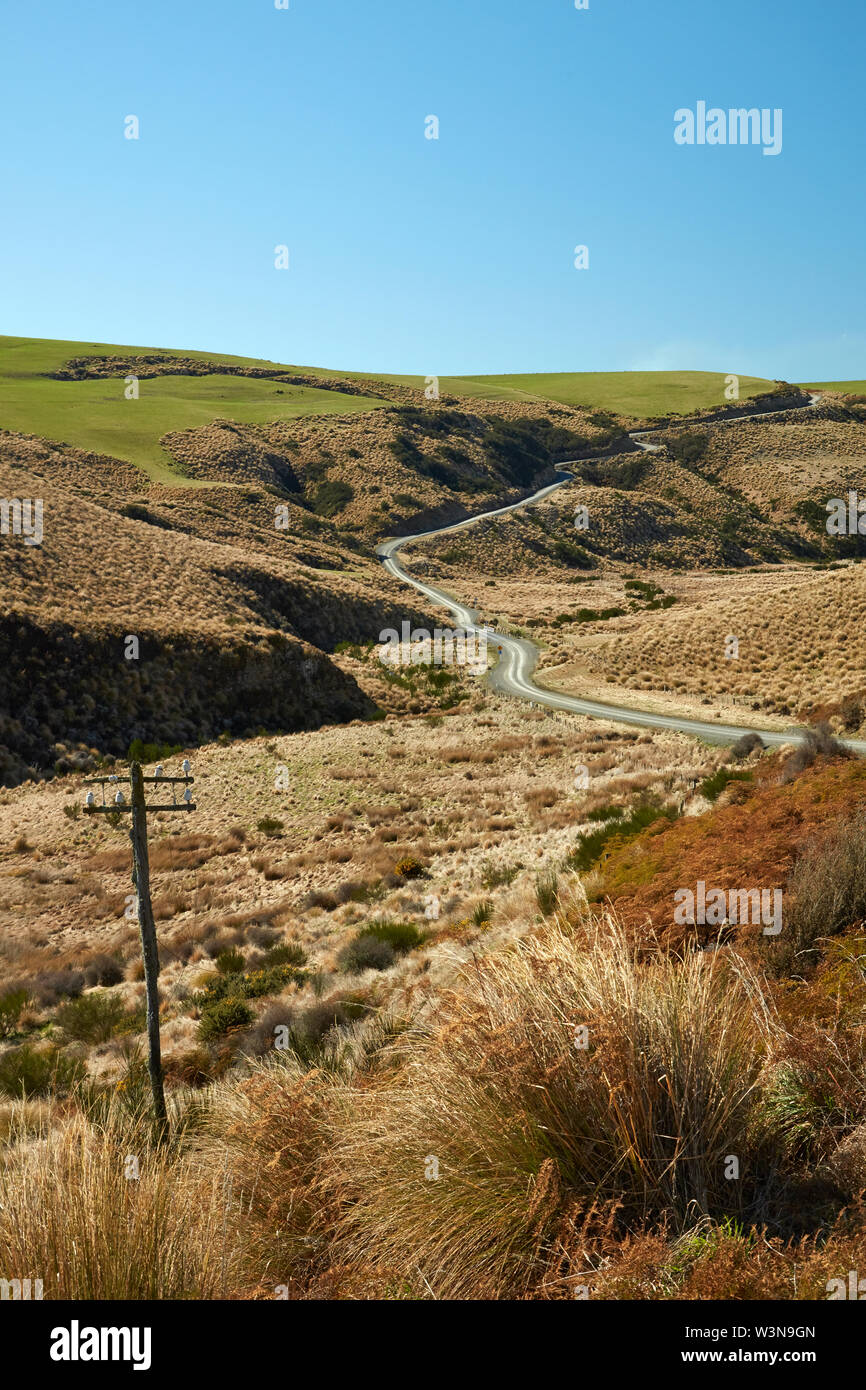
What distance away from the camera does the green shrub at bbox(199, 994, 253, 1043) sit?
37.1ft

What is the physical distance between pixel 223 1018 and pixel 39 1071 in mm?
2438

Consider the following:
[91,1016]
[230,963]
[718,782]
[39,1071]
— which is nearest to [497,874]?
[230,963]

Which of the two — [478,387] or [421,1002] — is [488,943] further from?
[478,387]

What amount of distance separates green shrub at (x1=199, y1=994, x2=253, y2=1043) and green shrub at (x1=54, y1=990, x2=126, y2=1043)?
66.4 inches

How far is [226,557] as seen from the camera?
56.0m

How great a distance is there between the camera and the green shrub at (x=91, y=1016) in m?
12.2

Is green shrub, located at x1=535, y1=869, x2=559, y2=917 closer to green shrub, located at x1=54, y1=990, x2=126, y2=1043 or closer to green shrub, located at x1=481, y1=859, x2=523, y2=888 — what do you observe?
green shrub, located at x1=481, y1=859, x2=523, y2=888

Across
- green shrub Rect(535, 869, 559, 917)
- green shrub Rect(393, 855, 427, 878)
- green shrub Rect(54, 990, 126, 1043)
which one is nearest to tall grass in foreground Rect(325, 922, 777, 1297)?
green shrub Rect(535, 869, 559, 917)

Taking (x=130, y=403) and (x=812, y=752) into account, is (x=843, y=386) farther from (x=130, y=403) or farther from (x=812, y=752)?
(x=812, y=752)

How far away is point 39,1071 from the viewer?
1088cm

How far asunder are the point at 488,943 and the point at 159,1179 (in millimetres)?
7185

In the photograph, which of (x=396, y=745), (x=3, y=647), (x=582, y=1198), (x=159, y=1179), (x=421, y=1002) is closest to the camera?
(x=582, y=1198)

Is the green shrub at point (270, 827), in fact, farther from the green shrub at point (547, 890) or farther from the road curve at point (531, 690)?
the road curve at point (531, 690)

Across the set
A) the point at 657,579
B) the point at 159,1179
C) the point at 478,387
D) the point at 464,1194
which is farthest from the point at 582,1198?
the point at 478,387
